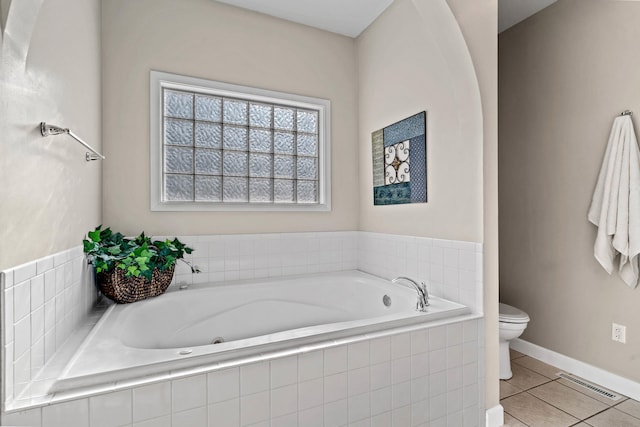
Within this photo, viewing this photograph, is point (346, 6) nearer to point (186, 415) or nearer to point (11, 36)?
point (11, 36)

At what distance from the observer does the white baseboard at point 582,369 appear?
6.56ft

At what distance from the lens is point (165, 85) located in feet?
7.41

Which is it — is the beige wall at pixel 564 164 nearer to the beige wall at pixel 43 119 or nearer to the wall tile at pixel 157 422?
the wall tile at pixel 157 422

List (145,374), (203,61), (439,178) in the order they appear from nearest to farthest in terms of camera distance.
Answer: (145,374), (439,178), (203,61)

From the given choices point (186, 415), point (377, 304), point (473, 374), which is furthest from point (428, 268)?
point (186, 415)

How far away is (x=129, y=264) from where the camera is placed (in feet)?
5.55

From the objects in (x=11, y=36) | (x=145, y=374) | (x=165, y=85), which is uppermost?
(x=165, y=85)

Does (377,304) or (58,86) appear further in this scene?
(377,304)

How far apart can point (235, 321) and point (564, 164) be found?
2.68 metres

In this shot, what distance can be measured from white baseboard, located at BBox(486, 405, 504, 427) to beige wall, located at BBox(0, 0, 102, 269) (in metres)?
2.25

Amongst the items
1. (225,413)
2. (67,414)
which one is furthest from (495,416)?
(67,414)

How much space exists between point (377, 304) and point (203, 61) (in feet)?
7.25

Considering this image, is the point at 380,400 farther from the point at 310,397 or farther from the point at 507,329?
the point at 507,329

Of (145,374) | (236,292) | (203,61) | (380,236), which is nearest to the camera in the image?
(145,374)
